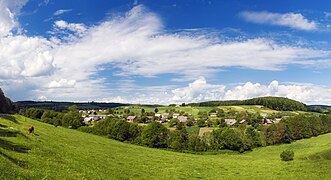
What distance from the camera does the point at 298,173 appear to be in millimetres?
47094

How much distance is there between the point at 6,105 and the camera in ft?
180

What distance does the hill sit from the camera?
51.7 metres

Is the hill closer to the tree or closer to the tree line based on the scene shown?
the tree

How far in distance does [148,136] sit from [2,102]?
65525mm

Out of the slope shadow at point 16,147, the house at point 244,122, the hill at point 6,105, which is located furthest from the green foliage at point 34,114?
the slope shadow at point 16,147

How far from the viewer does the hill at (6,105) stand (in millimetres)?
51656

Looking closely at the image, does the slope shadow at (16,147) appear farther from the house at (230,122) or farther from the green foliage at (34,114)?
the house at (230,122)

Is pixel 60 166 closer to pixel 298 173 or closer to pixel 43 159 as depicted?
pixel 43 159

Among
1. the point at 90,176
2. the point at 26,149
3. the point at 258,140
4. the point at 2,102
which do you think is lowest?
the point at 258,140

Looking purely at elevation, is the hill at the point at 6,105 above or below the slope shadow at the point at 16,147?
above

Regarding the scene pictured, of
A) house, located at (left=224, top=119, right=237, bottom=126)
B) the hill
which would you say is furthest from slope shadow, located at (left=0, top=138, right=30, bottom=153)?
house, located at (left=224, top=119, right=237, bottom=126)

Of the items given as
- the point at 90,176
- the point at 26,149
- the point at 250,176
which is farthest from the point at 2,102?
the point at 250,176

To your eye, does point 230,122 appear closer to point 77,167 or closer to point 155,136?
point 155,136

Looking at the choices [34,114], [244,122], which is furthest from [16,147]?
[244,122]
